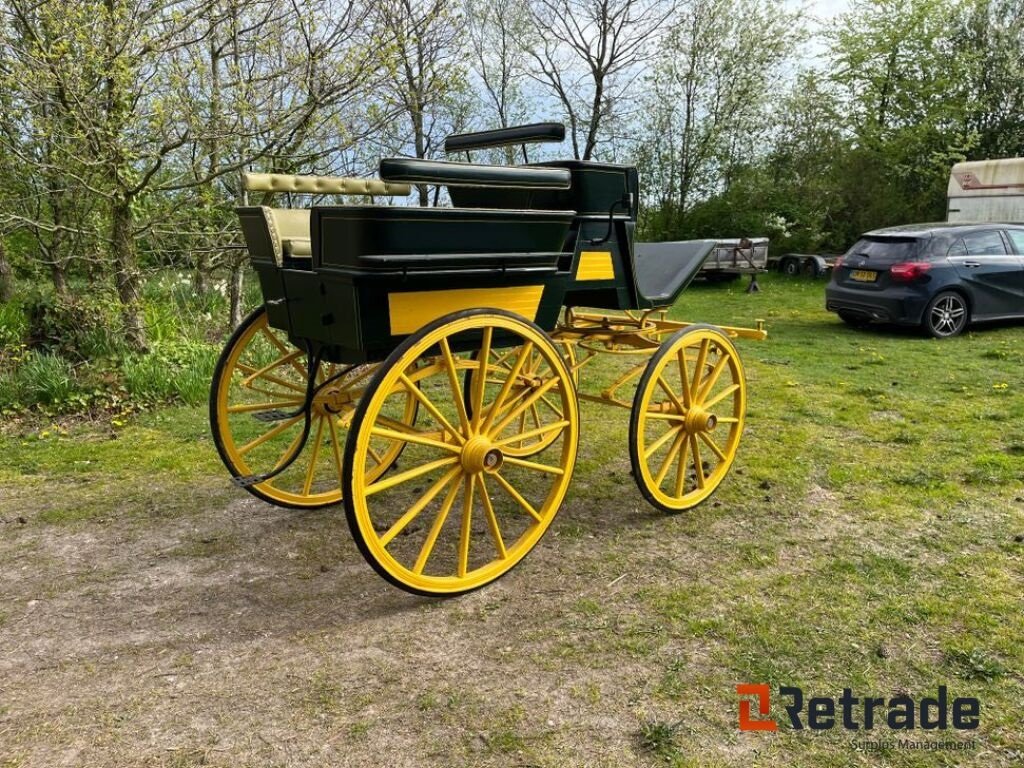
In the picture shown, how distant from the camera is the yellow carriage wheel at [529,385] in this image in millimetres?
3100

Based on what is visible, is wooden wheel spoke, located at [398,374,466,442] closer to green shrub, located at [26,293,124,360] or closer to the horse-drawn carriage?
the horse-drawn carriage

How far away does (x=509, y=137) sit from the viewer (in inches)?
132

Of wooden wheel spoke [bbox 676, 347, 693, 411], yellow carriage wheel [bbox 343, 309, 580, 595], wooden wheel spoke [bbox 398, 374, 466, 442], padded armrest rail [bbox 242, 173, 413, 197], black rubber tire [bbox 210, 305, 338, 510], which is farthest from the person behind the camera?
wooden wheel spoke [bbox 676, 347, 693, 411]

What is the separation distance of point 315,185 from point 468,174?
3.43 ft

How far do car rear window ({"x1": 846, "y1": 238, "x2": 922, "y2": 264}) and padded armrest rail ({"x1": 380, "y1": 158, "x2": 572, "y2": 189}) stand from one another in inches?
283

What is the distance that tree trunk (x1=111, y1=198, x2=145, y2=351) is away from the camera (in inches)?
226

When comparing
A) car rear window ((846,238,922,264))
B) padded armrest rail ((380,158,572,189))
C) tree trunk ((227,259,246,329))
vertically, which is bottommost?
tree trunk ((227,259,246,329))

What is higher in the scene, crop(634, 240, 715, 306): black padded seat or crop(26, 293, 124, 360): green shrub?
crop(634, 240, 715, 306): black padded seat

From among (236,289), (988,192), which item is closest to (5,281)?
(236,289)

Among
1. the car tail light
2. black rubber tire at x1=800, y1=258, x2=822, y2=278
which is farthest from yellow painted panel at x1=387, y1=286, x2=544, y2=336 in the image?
black rubber tire at x1=800, y1=258, x2=822, y2=278

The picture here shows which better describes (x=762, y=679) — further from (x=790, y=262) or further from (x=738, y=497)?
(x=790, y=262)

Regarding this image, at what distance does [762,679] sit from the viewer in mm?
2230

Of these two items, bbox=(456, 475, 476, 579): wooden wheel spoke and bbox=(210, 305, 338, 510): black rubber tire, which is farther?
bbox=(210, 305, 338, 510): black rubber tire

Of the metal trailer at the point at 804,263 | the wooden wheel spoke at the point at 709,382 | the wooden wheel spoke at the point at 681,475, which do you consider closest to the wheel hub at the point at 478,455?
the wooden wheel spoke at the point at 681,475
